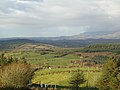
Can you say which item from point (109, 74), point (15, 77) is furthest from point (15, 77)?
point (109, 74)

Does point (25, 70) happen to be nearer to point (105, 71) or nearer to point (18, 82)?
point (18, 82)

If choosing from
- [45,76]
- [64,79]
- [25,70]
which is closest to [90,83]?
[64,79]

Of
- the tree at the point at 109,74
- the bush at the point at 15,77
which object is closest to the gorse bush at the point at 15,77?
the bush at the point at 15,77

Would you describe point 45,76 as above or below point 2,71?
below

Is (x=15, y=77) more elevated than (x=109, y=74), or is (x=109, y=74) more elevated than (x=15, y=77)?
(x=15, y=77)

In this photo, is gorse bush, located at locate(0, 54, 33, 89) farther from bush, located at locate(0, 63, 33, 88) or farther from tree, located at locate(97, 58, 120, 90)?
tree, located at locate(97, 58, 120, 90)

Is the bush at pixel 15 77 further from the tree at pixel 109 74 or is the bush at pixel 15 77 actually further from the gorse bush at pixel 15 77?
the tree at pixel 109 74

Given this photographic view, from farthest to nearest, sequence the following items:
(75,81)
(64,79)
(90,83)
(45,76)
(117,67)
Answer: (45,76)
(64,79)
(90,83)
(75,81)
(117,67)

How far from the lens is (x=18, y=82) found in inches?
1996

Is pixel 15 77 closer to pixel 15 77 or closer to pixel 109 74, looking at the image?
pixel 15 77

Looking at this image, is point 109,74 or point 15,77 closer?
point 15,77

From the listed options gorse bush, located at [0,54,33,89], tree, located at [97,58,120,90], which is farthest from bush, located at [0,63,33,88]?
tree, located at [97,58,120,90]

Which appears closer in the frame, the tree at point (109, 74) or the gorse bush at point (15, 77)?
the gorse bush at point (15, 77)

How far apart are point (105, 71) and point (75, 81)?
11.8 metres
